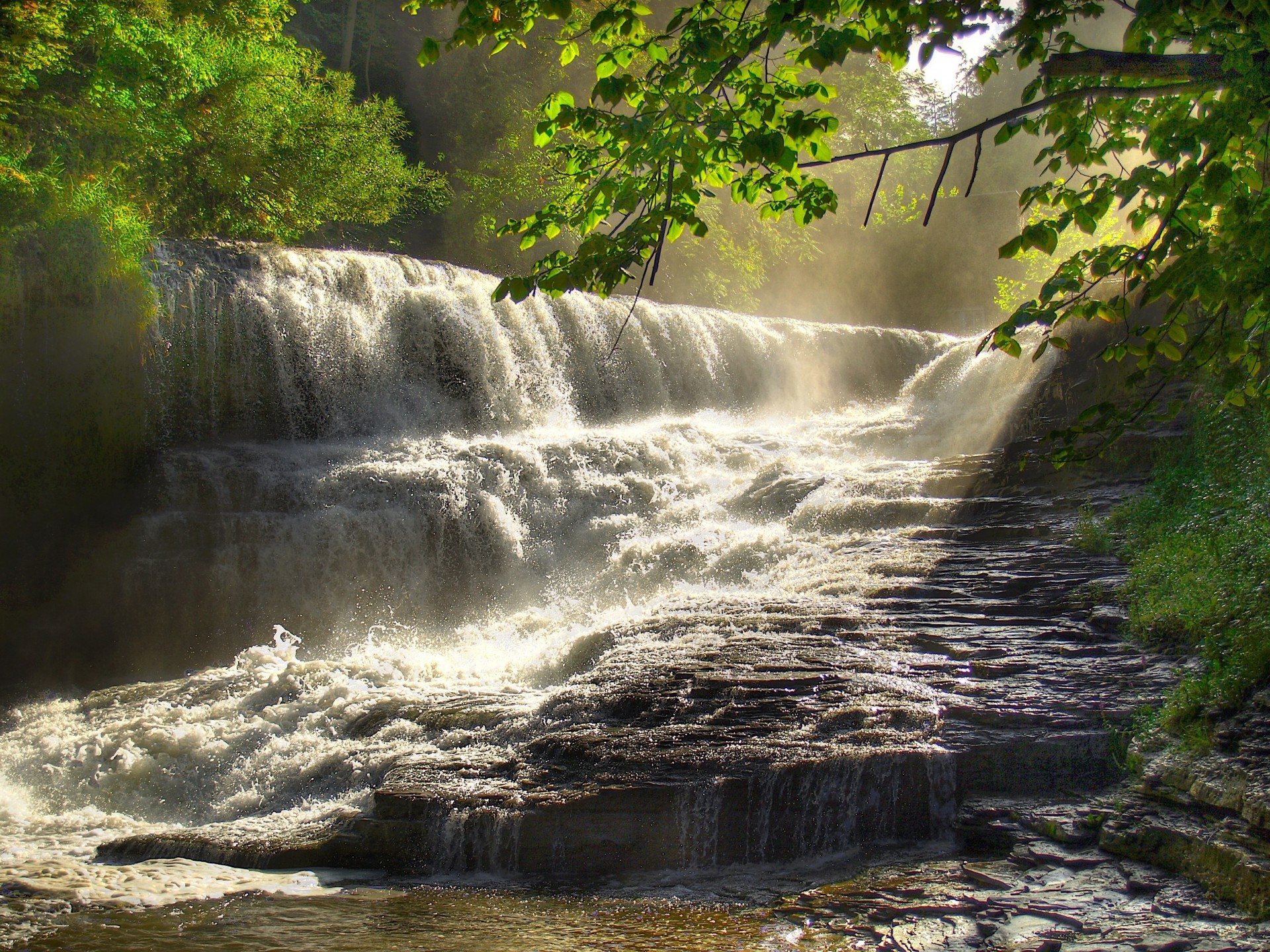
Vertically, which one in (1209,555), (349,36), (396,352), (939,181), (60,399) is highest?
(349,36)

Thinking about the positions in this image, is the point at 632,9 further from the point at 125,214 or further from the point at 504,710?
the point at 125,214

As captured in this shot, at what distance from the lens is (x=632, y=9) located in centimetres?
291

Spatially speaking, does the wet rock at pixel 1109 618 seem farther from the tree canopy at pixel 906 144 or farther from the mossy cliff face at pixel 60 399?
the mossy cliff face at pixel 60 399

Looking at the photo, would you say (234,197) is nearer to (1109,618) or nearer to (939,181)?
(1109,618)

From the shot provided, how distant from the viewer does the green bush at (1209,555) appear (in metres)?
4.85

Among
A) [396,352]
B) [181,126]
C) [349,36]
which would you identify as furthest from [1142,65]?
[349,36]

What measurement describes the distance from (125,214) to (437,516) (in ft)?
17.6

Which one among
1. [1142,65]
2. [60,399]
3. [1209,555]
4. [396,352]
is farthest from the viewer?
[396,352]

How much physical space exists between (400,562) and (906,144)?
9826 mm

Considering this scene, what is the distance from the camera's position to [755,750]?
17.0ft

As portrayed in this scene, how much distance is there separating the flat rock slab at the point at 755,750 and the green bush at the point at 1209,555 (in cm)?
35

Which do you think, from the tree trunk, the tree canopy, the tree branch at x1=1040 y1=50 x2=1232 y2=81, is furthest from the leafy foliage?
the tree branch at x1=1040 y1=50 x2=1232 y2=81

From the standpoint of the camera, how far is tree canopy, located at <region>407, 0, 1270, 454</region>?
104 inches

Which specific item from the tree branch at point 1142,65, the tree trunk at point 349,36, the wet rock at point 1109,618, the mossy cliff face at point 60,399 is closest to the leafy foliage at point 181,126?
the mossy cliff face at point 60,399
